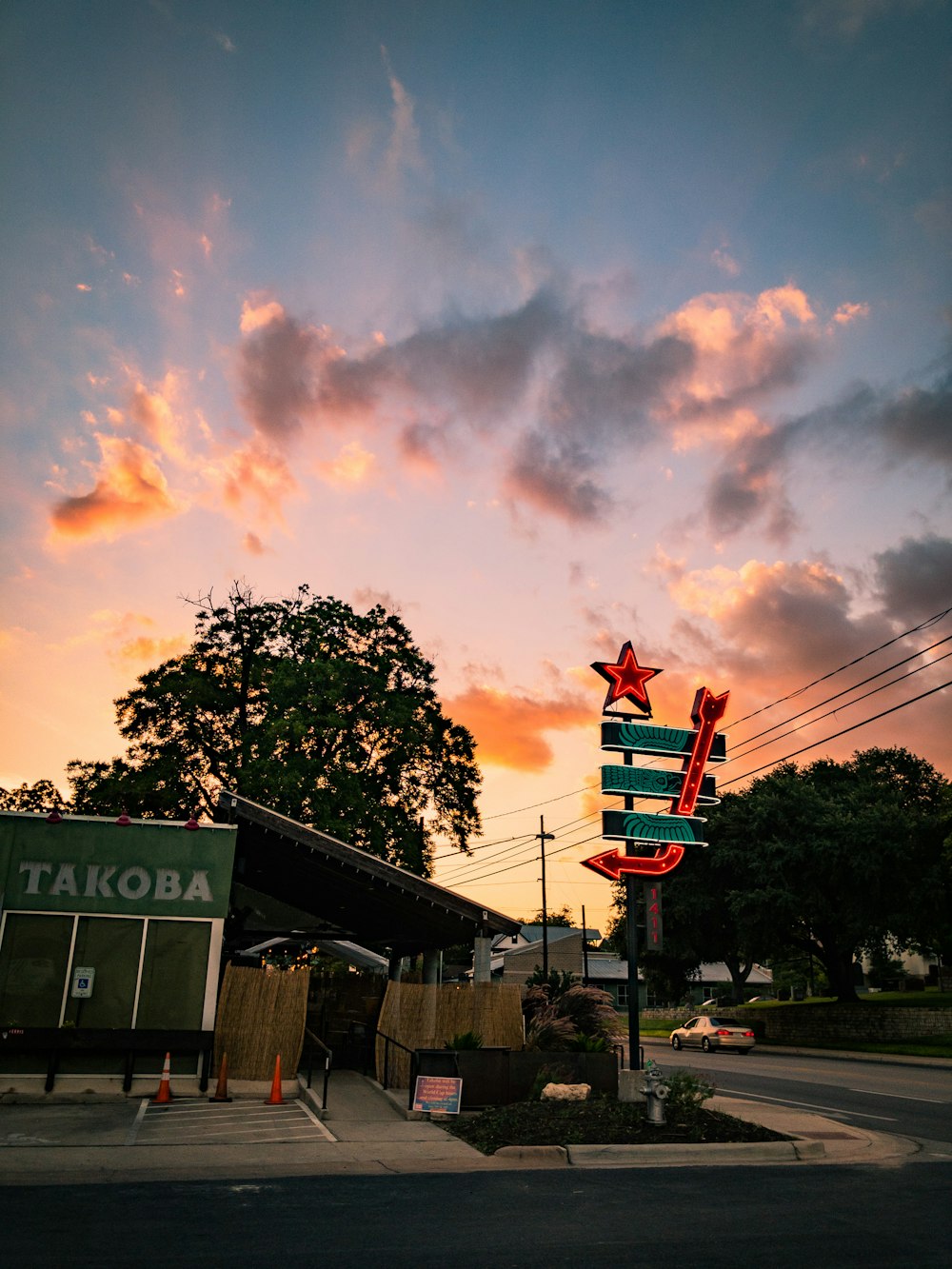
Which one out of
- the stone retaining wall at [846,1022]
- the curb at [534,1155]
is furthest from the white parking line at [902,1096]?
the stone retaining wall at [846,1022]

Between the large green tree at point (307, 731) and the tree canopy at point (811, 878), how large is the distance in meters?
14.5

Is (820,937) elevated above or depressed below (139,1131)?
above

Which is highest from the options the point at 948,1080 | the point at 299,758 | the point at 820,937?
the point at 299,758

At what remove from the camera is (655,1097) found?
538 inches

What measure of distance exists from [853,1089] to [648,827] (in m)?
9.71

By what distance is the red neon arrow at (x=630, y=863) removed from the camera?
17.4 m

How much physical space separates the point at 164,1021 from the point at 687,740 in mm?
11012

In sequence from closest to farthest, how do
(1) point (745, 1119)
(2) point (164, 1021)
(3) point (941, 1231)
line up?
1. (3) point (941, 1231)
2. (1) point (745, 1119)
3. (2) point (164, 1021)

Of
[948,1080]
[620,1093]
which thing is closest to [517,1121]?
[620,1093]

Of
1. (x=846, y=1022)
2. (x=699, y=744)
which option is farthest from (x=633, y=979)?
(x=846, y=1022)

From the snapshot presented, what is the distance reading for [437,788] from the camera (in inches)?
1558

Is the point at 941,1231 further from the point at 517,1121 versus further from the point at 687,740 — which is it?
the point at 687,740

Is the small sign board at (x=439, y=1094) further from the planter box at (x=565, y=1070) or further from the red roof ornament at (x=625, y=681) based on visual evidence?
the red roof ornament at (x=625, y=681)

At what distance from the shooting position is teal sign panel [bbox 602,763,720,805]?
17719 millimetres
